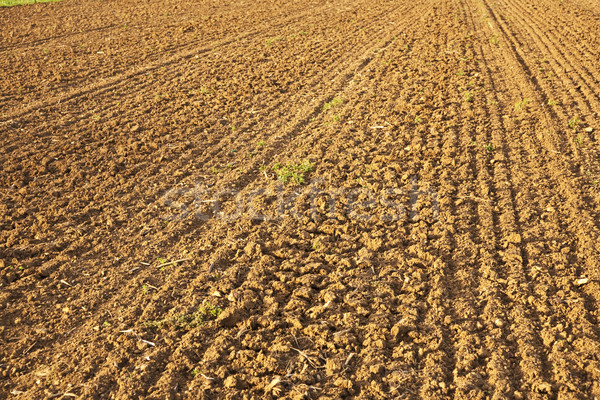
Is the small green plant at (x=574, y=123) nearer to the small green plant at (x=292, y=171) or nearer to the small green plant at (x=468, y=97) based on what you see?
the small green plant at (x=468, y=97)

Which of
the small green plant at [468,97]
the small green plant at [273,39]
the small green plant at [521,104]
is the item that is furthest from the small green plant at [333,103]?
the small green plant at [273,39]

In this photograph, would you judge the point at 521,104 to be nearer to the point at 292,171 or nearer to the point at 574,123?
the point at 574,123

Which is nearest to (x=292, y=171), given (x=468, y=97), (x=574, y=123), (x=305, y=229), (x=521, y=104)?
(x=305, y=229)

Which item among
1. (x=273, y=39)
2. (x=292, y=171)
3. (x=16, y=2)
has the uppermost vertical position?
(x=16, y=2)

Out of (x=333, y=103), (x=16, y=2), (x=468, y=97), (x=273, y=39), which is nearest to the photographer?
(x=468, y=97)

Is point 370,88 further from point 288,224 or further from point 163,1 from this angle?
point 163,1

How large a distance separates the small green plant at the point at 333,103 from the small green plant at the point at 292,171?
2719 millimetres

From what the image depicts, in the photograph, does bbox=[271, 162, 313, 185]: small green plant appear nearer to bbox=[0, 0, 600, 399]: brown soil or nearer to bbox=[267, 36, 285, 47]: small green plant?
bbox=[0, 0, 600, 399]: brown soil

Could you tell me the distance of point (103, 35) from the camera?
17.2 metres

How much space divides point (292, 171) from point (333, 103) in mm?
3233

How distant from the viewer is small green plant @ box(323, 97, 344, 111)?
10.2 metres

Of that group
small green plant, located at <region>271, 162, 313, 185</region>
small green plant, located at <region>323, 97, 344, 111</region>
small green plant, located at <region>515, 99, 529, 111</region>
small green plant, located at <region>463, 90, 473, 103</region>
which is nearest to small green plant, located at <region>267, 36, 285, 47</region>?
small green plant, located at <region>323, 97, 344, 111</region>

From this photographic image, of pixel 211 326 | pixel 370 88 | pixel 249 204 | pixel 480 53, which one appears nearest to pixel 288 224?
pixel 249 204

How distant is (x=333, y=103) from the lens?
33.9ft
